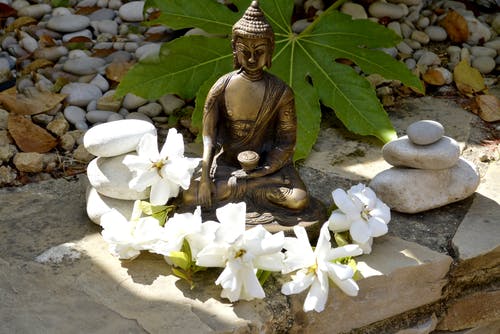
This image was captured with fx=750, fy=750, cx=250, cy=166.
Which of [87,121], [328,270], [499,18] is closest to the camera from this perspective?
[328,270]

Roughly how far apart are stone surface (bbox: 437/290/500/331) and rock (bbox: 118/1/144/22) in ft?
7.04

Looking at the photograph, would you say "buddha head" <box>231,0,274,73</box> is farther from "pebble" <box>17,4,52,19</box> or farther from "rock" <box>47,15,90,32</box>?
"pebble" <box>17,4,52,19</box>

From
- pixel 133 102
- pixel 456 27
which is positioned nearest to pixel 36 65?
pixel 133 102

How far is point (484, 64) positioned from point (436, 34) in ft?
1.02

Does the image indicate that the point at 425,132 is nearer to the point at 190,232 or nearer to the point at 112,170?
the point at 190,232

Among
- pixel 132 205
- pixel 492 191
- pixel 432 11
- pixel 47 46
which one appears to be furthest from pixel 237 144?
pixel 432 11

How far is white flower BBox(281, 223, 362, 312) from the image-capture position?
2.09 metres

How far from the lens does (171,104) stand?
3195mm

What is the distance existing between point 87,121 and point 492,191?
1.64 metres

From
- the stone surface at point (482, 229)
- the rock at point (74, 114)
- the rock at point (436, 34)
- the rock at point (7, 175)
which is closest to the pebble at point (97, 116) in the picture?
the rock at point (74, 114)

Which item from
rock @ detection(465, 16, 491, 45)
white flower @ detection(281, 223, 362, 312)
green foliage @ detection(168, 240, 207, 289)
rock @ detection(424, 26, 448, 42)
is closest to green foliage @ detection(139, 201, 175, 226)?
green foliage @ detection(168, 240, 207, 289)

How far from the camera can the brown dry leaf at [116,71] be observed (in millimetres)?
3318

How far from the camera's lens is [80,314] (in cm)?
210

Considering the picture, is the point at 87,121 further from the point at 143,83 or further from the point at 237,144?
the point at 237,144
